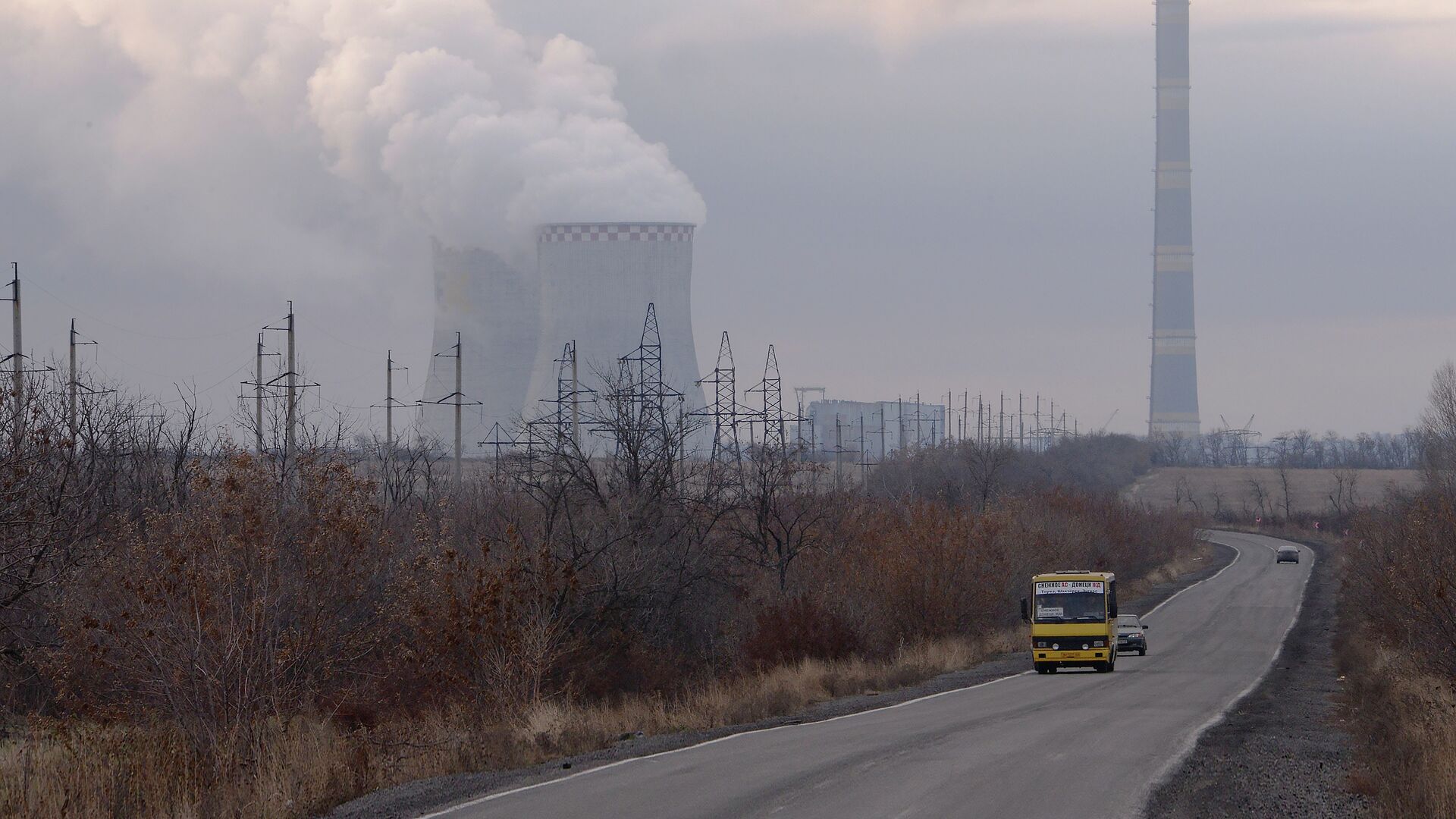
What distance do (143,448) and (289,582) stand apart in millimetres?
15025

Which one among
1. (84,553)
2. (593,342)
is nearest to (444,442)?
(593,342)

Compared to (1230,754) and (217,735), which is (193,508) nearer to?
(217,735)

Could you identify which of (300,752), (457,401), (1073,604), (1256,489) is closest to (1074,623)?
(1073,604)

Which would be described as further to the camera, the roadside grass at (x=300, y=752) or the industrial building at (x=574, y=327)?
the industrial building at (x=574, y=327)

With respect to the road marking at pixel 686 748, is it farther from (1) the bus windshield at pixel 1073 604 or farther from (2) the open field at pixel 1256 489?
(2) the open field at pixel 1256 489

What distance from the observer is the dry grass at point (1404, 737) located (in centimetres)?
897

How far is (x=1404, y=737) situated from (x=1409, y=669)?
575cm

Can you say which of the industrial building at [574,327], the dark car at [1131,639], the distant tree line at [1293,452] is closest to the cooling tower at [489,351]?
the industrial building at [574,327]

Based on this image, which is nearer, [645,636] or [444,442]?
[645,636]

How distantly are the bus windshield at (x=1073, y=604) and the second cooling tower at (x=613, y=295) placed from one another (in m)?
29.7

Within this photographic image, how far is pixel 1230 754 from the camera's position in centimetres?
1217

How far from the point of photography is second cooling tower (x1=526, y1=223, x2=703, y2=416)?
52156 mm

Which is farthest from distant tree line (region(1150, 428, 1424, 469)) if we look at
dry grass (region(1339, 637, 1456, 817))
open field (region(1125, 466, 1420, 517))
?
dry grass (region(1339, 637, 1456, 817))

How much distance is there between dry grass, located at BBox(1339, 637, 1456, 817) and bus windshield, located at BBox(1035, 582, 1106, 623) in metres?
3.78
